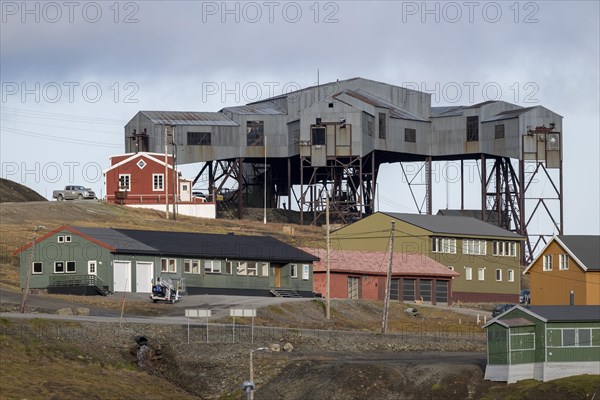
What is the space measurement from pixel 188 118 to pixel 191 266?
49.4m

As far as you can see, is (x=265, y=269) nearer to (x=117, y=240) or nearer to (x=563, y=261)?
(x=117, y=240)

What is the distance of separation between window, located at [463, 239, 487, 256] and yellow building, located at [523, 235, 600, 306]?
75.3 feet

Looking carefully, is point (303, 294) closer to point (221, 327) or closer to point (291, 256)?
point (291, 256)

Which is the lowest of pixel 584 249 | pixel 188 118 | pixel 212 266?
pixel 212 266

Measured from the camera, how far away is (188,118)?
5842 inches

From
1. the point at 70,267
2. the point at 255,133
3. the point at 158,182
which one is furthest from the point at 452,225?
Result: the point at 70,267

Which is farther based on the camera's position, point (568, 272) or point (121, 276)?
point (568, 272)

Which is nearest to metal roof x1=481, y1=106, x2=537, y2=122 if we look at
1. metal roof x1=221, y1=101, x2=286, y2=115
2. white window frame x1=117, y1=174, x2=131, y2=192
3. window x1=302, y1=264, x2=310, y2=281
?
metal roof x1=221, y1=101, x2=286, y2=115

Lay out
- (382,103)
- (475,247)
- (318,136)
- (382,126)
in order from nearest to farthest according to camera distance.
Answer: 1. (475,247)
2. (318,136)
3. (382,126)
4. (382,103)

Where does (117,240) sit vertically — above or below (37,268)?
above

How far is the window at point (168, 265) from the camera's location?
3907 inches

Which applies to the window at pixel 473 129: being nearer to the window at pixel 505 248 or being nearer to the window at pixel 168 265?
the window at pixel 505 248

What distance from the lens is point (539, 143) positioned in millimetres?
146125

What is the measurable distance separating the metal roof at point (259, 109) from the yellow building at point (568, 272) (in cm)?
5440
